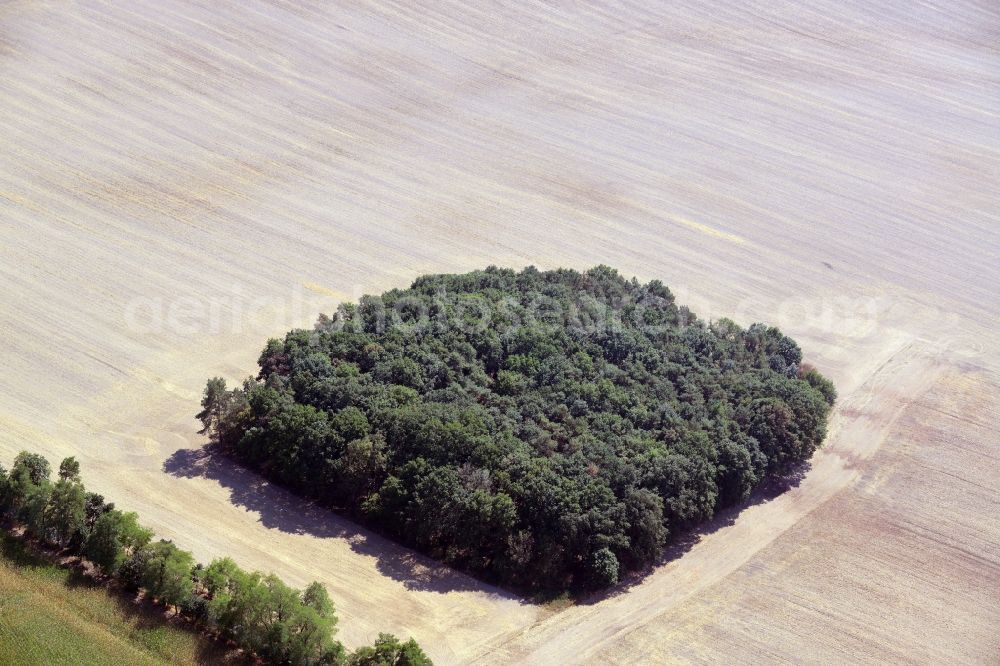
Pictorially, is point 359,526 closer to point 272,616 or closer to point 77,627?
point 272,616

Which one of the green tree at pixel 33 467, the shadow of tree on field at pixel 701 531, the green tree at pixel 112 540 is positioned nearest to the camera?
the green tree at pixel 112 540

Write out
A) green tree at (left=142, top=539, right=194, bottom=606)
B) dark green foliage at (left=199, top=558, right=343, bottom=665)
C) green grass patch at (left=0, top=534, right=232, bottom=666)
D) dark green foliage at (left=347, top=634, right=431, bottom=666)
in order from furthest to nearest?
green tree at (left=142, top=539, right=194, bottom=606) → green grass patch at (left=0, top=534, right=232, bottom=666) → dark green foliage at (left=199, top=558, right=343, bottom=665) → dark green foliage at (left=347, top=634, right=431, bottom=666)

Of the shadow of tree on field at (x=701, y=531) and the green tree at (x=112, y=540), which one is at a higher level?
the shadow of tree on field at (x=701, y=531)

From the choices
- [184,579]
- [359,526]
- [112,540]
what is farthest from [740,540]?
[112,540]

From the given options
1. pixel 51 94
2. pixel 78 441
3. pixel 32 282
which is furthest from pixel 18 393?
pixel 51 94

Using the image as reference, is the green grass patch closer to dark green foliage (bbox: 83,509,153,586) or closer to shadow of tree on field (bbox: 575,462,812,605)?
dark green foliage (bbox: 83,509,153,586)

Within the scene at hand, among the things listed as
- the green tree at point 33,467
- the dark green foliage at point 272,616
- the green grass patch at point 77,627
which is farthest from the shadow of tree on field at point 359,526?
the green grass patch at point 77,627

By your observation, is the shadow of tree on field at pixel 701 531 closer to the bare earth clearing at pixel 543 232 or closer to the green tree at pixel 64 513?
the bare earth clearing at pixel 543 232

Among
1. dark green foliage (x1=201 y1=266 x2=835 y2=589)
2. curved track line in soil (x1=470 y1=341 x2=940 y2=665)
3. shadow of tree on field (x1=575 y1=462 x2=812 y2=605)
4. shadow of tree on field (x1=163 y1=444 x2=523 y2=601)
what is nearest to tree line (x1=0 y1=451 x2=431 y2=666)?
shadow of tree on field (x1=163 y1=444 x2=523 y2=601)
